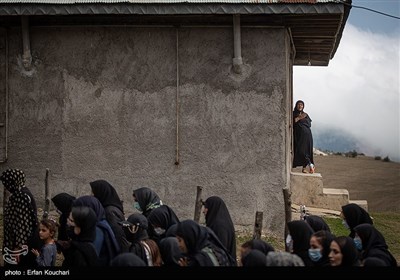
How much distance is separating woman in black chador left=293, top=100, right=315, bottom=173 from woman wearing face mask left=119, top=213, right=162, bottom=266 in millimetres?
7363

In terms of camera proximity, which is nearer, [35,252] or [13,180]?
[35,252]

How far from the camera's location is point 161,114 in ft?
37.3

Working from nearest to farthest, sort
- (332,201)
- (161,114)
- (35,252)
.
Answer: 1. (35,252)
2. (161,114)
3. (332,201)

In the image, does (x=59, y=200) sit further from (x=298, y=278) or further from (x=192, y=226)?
(x=298, y=278)

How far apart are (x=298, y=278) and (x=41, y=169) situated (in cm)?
614

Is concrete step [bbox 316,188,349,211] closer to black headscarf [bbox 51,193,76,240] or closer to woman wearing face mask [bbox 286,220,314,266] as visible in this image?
black headscarf [bbox 51,193,76,240]

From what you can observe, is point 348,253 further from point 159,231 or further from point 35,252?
point 35,252

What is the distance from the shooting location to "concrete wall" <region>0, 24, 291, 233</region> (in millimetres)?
11312

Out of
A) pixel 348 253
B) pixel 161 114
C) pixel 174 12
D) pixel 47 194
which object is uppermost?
pixel 174 12

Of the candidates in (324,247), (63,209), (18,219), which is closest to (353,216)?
(324,247)

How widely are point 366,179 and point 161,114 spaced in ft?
34.8

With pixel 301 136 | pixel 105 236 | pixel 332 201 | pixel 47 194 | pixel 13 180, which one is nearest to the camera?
pixel 105 236

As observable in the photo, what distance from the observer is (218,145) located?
11336mm

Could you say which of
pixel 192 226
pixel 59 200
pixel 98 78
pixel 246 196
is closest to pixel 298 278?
pixel 192 226
